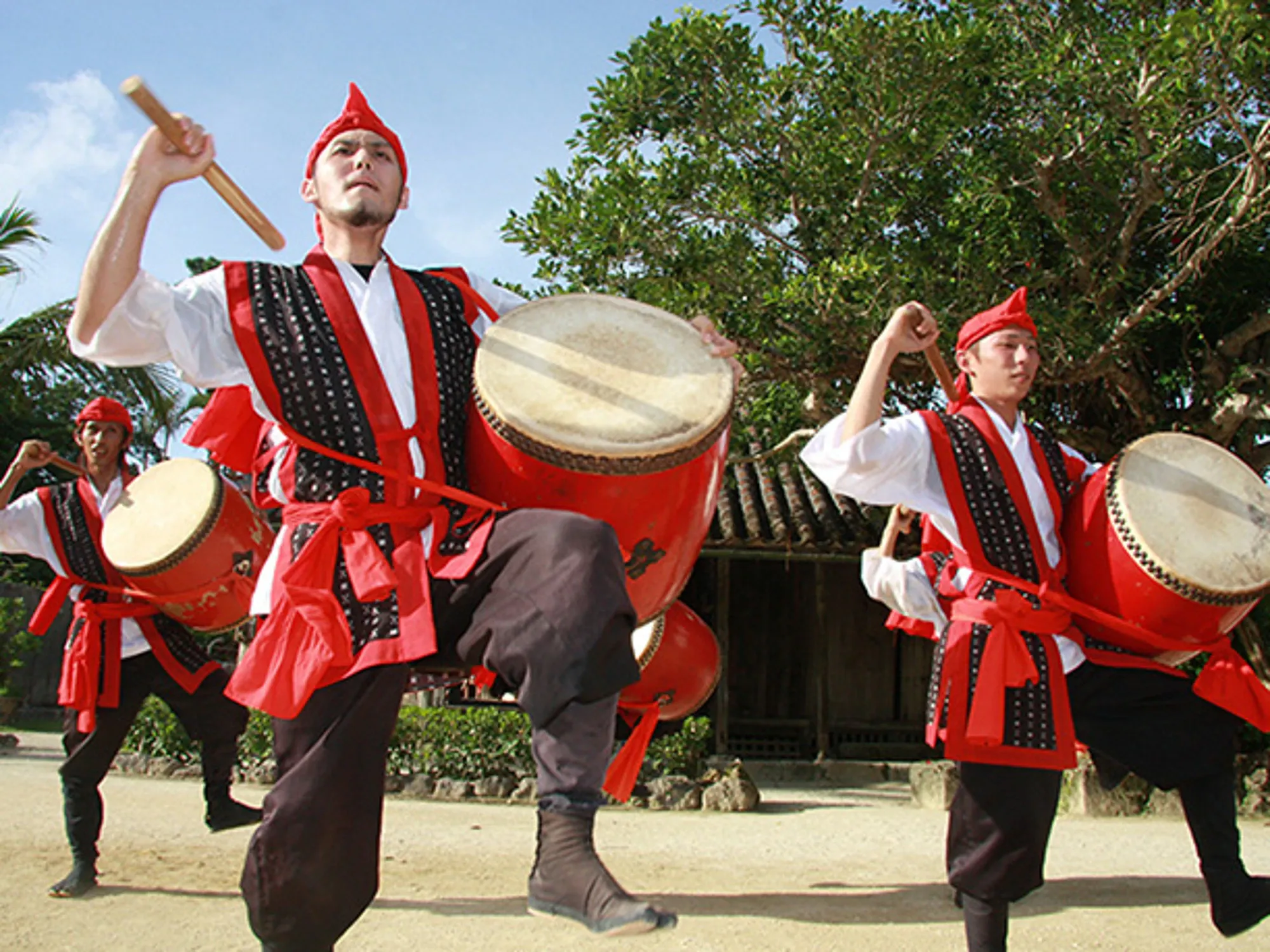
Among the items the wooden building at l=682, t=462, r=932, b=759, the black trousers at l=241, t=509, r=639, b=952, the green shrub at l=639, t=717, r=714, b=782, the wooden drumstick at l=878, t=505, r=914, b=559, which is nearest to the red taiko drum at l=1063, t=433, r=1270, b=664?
the wooden drumstick at l=878, t=505, r=914, b=559

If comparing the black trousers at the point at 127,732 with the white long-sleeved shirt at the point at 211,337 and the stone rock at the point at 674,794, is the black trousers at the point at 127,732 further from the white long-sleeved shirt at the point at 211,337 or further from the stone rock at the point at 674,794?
the stone rock at the point at 674,794

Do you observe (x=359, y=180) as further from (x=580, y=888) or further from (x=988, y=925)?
(x=988, y=925)

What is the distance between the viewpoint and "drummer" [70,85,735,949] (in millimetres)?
1920

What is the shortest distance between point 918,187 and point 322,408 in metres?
6.53

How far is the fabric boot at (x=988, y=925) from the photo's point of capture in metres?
2.88

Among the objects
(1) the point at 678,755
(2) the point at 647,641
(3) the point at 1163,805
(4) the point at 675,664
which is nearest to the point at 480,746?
(1) the point at 678,755

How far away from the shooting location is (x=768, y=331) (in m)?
7.93

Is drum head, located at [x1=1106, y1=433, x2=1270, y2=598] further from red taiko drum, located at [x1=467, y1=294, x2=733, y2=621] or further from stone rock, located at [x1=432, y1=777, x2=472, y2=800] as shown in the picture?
stone rock, located at [x1=432, y1=777, x2=472, y2=800]

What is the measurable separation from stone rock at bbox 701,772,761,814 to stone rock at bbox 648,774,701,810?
0.24ft

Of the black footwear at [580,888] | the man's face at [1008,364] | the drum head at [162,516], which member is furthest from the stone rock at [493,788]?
the black footwear at [580,888]

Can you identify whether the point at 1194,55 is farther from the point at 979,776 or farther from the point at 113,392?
the point at 113,392

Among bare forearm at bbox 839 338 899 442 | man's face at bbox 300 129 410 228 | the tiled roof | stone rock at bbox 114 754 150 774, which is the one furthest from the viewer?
the tiled roof

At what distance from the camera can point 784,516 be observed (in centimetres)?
1076

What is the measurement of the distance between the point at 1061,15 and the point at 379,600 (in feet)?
24.3
